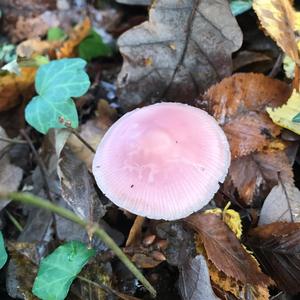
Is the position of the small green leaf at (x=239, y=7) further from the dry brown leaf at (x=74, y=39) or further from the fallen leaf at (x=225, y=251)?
the fallen leaf at (x=225, y=251)

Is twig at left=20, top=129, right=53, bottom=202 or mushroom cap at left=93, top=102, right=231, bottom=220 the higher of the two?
mushroom cap at left=93, top=102, right=231, bottom=220

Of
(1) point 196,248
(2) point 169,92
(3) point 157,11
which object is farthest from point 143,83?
(1) point 196,248

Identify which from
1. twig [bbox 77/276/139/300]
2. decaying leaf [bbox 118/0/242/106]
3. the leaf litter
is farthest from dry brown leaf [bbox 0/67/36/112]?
twig [bbox 77/276/139/300]

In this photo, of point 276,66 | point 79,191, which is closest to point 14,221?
point 79,191

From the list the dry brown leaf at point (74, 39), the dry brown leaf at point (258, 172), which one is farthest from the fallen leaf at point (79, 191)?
the dry brown leaf at point (74, 39)

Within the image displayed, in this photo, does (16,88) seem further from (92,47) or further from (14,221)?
(14,221)

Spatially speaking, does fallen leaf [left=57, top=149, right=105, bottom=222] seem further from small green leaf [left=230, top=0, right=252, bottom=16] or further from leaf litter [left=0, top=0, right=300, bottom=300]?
small green leaf [left=230, top=0, right=252, bottom=16]

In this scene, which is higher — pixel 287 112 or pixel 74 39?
pixel 287 112
